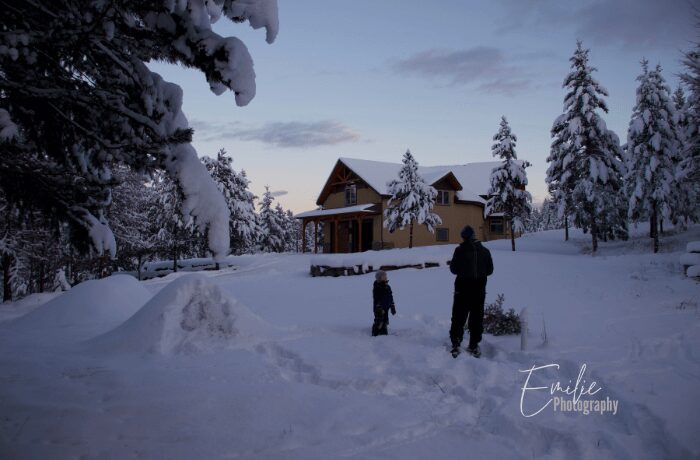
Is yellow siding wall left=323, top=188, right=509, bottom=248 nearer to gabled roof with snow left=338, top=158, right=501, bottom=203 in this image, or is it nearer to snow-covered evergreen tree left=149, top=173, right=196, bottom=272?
gabled roof with snow left=338, top=158, right=501, bottom=203

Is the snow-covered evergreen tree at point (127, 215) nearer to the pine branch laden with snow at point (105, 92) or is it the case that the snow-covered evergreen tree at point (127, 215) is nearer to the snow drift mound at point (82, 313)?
the snow drift mound at point (82, 313)

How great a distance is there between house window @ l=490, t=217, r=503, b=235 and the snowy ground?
1121 inches

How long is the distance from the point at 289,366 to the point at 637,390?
4.16 metres

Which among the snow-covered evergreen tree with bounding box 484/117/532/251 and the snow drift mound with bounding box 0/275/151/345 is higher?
the snow-covered evergreen tree with bounding box 484/117/532/251

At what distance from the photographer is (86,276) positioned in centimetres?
3011

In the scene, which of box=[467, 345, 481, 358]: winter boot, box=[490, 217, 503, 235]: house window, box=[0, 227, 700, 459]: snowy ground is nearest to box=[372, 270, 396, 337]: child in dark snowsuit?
box=[0, 227, 700, 459]: snowy ground

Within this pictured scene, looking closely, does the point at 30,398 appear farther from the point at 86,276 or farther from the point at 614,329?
the point at 86,276

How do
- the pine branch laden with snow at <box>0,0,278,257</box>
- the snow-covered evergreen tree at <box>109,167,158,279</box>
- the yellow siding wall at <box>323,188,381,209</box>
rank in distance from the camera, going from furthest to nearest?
the yellow siding wall at <box>323,188,381,209</box>, the snow-covered evergreen tree at <box>109,167,158,279</box>, the pine branch laden with snow at <box>0,0,278,257</box>

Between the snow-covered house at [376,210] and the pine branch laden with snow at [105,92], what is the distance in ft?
90.3

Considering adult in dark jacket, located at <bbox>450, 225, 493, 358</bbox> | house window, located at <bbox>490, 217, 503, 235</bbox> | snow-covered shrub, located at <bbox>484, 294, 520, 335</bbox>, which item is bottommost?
snow-covered shrub, located at <bbox>484, 294, 520, 335</bbox>

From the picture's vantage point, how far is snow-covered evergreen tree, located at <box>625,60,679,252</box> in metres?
25.4

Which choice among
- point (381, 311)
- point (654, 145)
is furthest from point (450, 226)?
point (381, 311)

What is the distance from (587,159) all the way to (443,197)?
11.7 m

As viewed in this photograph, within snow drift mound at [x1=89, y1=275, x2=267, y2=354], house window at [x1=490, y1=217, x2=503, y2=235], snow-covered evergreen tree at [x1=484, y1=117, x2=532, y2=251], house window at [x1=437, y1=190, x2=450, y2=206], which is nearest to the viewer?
snow drift mound at [x1=89, y1=275, x2=267, y2=354]
